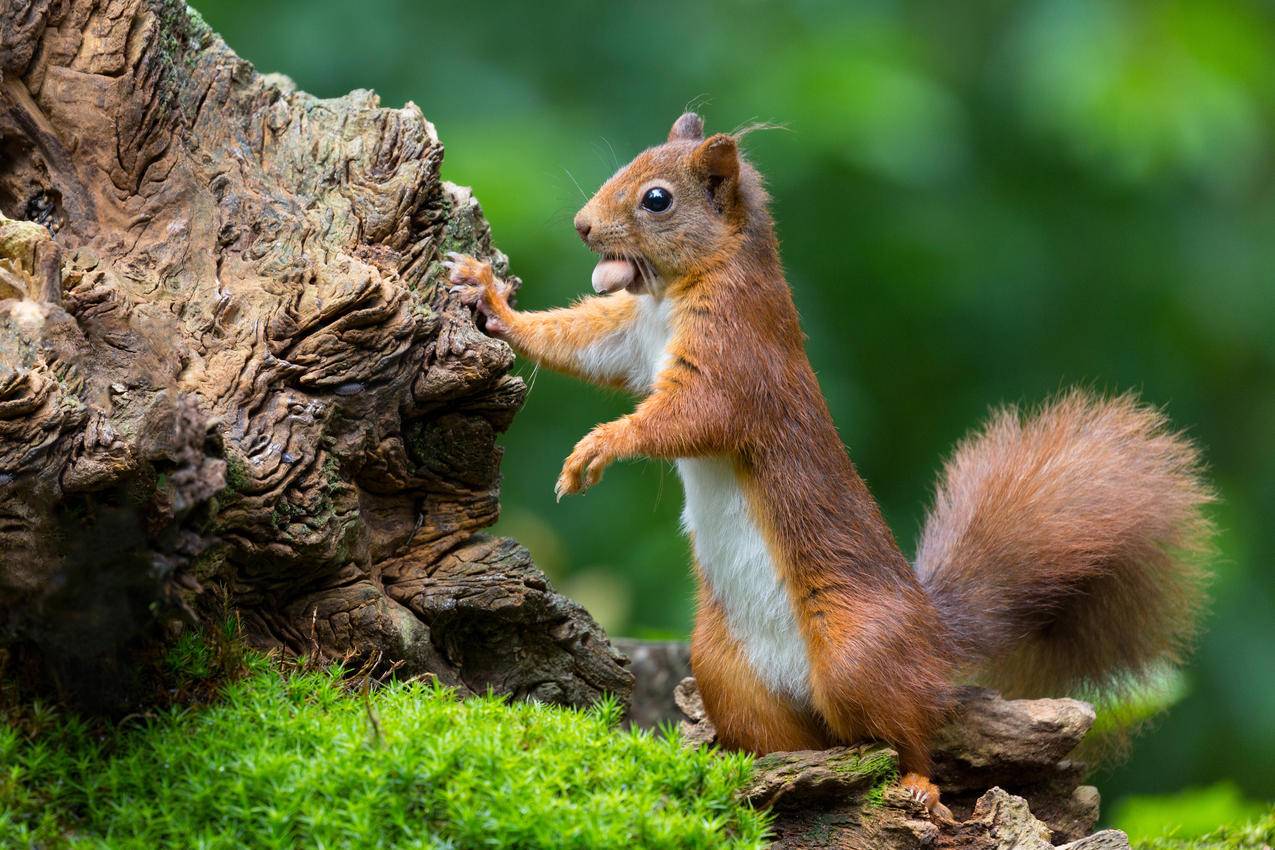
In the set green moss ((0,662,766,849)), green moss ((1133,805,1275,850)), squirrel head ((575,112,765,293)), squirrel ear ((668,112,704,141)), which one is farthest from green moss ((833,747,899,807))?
squirrel ear ((668,112,704,141))

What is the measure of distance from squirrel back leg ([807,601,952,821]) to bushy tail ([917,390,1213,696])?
0.35 metres

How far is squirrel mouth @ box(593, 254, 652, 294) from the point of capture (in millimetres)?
3250

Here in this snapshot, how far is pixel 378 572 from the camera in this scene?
2.96 meters

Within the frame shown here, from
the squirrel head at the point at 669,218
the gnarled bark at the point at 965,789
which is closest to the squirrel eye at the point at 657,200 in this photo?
the squirrel head at the point at 669,218

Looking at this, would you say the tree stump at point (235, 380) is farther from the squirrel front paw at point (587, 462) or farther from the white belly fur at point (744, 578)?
the white belly fur at point (744, 578)

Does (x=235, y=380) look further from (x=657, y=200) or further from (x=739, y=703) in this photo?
(x=739, y=703)

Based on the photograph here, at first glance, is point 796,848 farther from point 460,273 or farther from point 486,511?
point 460,273

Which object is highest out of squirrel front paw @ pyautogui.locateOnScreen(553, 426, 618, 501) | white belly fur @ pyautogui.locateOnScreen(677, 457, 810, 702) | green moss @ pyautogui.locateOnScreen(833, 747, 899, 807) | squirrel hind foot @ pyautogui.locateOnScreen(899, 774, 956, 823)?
squirrel front paw @ pyautogui.locateOnScreen(553, 426, 618, 501)

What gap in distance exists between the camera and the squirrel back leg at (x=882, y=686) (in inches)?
114

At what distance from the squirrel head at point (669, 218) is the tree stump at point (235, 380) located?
0.29m

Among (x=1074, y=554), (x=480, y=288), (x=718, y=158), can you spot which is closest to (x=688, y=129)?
(x=718, y=158)

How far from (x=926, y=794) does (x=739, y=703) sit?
1.61 feet

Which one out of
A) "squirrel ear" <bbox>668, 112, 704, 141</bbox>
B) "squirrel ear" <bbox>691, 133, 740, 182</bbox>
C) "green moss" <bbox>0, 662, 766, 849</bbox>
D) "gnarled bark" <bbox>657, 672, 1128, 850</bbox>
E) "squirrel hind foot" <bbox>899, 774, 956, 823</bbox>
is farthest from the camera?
"squirrel ear" <bbox>668, 112, 704, 141</bbox>

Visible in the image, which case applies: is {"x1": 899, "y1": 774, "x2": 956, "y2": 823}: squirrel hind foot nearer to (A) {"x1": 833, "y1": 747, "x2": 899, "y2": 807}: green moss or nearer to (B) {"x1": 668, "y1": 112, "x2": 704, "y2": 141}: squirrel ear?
(A) {"x1": 833, "y1": 747, "x2": 899, "y2": 807}: green moss
